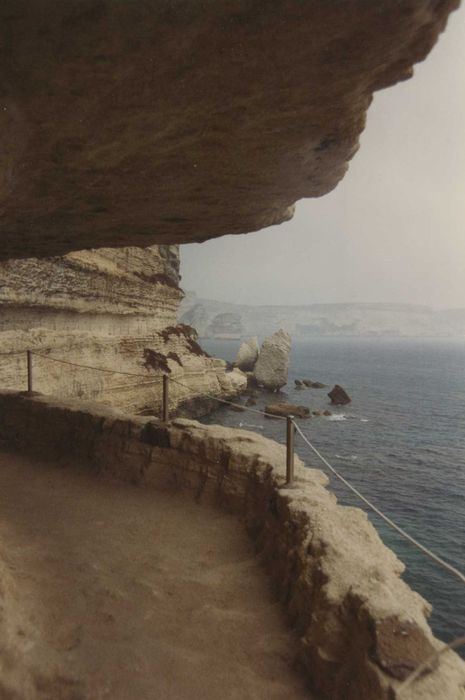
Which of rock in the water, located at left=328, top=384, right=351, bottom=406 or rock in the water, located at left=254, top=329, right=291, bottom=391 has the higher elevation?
rock in the water, located at left=254, top=329, right=291, bottom=391

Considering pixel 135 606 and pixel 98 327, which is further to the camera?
pixel 98 327

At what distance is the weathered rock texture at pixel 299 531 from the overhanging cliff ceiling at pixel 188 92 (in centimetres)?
321

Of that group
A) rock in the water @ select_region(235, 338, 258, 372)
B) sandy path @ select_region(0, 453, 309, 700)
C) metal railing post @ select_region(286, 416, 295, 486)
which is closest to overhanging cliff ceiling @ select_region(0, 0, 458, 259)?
metal railing post @ select_region(286, 416, 295, 486)

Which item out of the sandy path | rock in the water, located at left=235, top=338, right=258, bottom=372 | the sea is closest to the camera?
the sandy path

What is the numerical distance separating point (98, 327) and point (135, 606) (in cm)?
1629

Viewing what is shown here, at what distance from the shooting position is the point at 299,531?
175 inches

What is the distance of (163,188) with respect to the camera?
15.6 feet

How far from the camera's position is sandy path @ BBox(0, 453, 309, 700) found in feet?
10.8

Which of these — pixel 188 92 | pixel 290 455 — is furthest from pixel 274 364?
pixel 188 92

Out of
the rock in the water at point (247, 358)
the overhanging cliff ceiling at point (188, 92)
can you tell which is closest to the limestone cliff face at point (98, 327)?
the overhanging cliff ceiling at point (188, 92)

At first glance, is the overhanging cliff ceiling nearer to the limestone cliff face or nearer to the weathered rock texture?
the weathered rock texture

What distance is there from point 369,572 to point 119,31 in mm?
3826

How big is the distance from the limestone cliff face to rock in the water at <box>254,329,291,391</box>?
60.5ft

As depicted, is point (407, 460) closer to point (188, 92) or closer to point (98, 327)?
point (98, 327)
